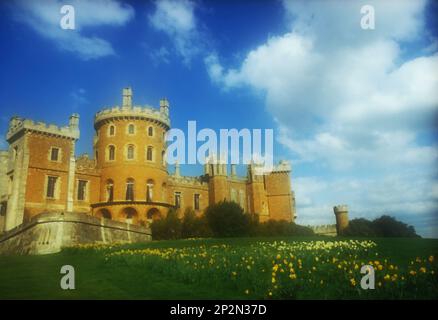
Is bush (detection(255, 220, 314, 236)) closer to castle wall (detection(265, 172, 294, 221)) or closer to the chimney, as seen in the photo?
castle wall (detection(265, 172, 294, 221))

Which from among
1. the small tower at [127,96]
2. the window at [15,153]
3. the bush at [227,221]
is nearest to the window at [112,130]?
the small tower at [127,96]

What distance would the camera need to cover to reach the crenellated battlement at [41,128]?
106 feet

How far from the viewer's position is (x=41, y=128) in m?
32.9

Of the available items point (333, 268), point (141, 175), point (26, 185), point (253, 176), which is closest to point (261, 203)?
point (253, 176)

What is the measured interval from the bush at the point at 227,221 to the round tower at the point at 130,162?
6.80 m

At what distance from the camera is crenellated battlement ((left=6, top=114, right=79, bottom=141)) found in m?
32.4

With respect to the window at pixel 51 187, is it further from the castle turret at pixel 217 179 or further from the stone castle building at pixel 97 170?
the castle turret at pixel 217 179

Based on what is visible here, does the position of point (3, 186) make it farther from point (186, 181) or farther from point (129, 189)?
point (186, 181)

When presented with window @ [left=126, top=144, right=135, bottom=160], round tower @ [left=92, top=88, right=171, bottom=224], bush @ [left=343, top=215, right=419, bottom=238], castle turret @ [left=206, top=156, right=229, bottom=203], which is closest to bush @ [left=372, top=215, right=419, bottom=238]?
bush @ [left=343, top=215, right=419, bottom=238]

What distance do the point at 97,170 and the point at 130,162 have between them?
3.46 metres

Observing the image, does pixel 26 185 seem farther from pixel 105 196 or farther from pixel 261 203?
pixel 261 203

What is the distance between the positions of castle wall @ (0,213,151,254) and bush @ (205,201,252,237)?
26.8ft

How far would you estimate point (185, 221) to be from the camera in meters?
31.1
